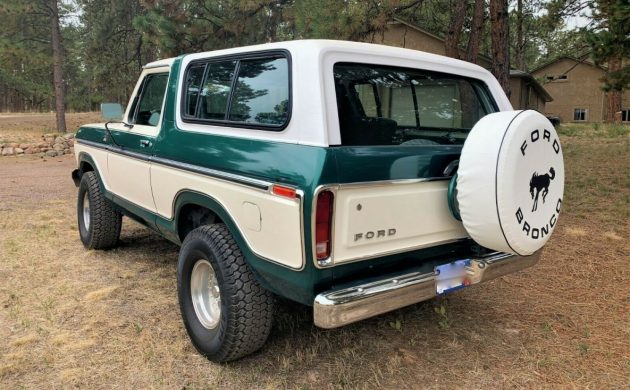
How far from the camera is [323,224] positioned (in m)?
2.32

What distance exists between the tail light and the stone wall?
45.5 ft

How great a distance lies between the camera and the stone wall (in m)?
14.0

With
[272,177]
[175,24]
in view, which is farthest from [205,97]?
[175,24]

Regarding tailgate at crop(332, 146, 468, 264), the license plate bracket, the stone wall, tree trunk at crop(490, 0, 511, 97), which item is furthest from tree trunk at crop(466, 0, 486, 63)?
the stone wall

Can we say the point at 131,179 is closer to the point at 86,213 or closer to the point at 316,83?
the point at 86,213

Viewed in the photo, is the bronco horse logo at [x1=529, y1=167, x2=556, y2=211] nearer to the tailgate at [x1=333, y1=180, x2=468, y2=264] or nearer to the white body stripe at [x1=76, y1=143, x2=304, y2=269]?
the tailgate at [x1=333, y1=180, x2=468, y2=264]

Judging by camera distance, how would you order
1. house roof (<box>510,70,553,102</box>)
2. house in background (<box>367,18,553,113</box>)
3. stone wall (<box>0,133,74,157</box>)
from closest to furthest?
1. stone wall (<box>0,133,74,157</box>)
2. house in background (<box>367,18,553,113</box>)
3. house roof (<box>510,70,553,102</box>)

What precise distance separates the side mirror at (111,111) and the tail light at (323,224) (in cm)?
273

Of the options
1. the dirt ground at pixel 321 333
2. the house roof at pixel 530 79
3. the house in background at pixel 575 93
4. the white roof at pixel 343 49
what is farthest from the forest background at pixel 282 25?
the house in background at pixel 575 93

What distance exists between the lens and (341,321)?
232cm

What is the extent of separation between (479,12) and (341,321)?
7785 mm

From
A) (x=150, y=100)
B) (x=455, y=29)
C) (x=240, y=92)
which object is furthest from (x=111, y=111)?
(x=455, y=29)

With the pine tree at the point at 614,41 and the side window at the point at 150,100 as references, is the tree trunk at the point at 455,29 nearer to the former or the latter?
the pine tree at the point at 614,41

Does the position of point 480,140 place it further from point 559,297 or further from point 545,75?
point 545,75
